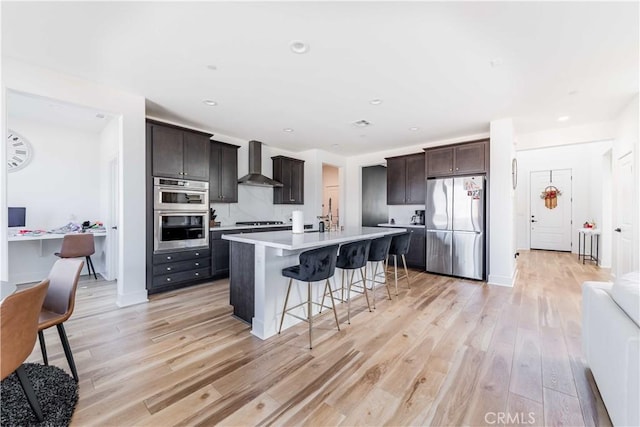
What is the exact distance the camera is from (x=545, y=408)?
5.40ft

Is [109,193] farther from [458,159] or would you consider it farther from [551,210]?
[551,210]

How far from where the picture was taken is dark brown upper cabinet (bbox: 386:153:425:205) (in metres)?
5.52

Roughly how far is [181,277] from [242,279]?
1659 mm

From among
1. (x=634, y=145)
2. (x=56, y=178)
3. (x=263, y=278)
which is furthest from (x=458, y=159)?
(x=56, y=178)

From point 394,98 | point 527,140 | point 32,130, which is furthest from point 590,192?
point 32,130

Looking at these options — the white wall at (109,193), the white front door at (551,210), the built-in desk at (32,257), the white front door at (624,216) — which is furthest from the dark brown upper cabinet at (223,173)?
the white front door at (551,210)

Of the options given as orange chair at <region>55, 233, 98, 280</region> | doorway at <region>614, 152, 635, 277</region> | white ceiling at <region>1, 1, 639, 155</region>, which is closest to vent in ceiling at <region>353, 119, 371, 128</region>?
white ceiling at <region>1, 1, 639, 155</region>

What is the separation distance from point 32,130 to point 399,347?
20.3 ft

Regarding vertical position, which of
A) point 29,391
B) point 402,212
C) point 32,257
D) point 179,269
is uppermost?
point 402,212

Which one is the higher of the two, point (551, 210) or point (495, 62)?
point (495, 62)

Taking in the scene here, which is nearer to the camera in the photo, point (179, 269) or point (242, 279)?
point (242, 279)

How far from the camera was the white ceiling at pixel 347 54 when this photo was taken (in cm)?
194

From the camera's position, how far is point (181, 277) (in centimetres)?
396

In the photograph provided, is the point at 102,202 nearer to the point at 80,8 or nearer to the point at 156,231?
the point at 156,231
